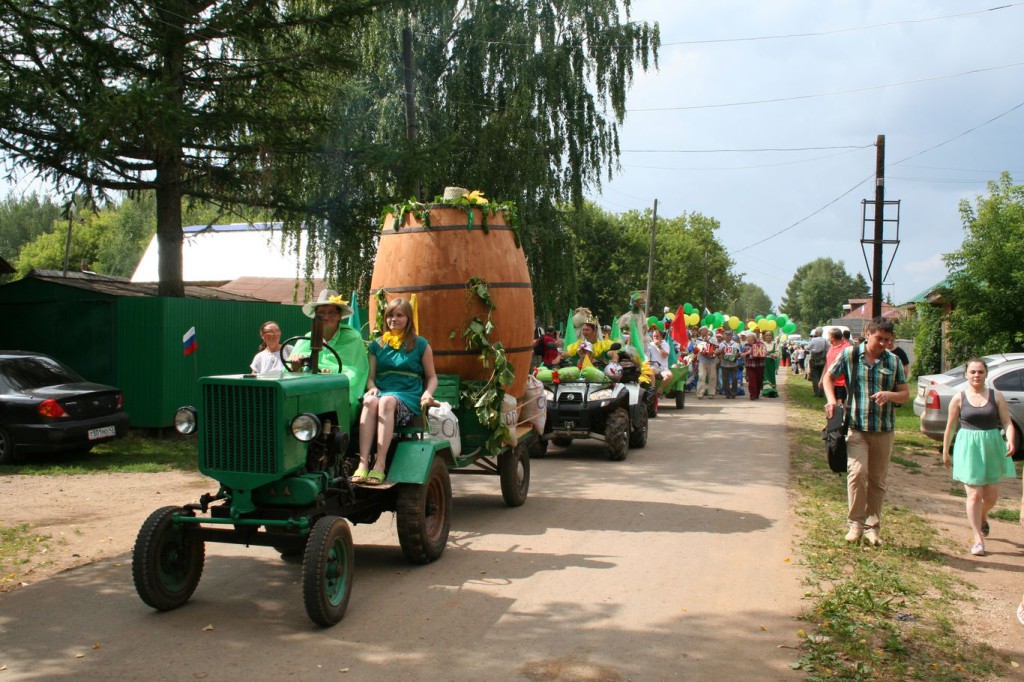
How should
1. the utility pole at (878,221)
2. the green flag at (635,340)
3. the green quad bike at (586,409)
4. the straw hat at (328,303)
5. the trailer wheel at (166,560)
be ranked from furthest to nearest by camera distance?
the utility pole at (878,221)
the green flag at (635,340)
the green quad bike at (586,409)
the straw hat at (328,303)
the trailer wheel at (166,560)

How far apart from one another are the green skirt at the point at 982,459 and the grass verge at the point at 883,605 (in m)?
0.68

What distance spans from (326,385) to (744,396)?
21.0m

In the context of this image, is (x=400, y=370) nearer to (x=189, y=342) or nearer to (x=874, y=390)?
(x=874, y=390)

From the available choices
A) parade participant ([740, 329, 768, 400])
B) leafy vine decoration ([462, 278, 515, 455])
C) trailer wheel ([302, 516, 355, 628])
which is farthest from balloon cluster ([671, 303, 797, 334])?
trailer wheel ([302, 516, 355, 628])

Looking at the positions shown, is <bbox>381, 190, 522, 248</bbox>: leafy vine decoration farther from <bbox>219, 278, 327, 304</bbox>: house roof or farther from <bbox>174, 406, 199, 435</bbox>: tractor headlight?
<bbox>219, 278, 327, 304</bbox>: house roof

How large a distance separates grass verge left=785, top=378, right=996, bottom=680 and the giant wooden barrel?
126 inches

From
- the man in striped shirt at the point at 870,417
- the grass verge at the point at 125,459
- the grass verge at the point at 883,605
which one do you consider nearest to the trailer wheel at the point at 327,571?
the grass verge at the point at 883,605

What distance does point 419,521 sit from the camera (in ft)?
20.4

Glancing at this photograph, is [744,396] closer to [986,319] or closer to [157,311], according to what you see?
[986,319]

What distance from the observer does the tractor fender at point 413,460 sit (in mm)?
6207

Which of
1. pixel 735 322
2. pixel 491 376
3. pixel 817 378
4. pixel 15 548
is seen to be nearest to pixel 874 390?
pixel 491 376

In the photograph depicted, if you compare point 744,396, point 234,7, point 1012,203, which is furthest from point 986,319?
point 234,7

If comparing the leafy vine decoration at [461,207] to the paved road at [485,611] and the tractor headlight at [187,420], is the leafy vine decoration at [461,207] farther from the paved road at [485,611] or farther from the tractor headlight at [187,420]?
the tractor headlight at [187,420]

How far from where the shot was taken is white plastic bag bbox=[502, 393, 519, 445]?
7832 millimetres
